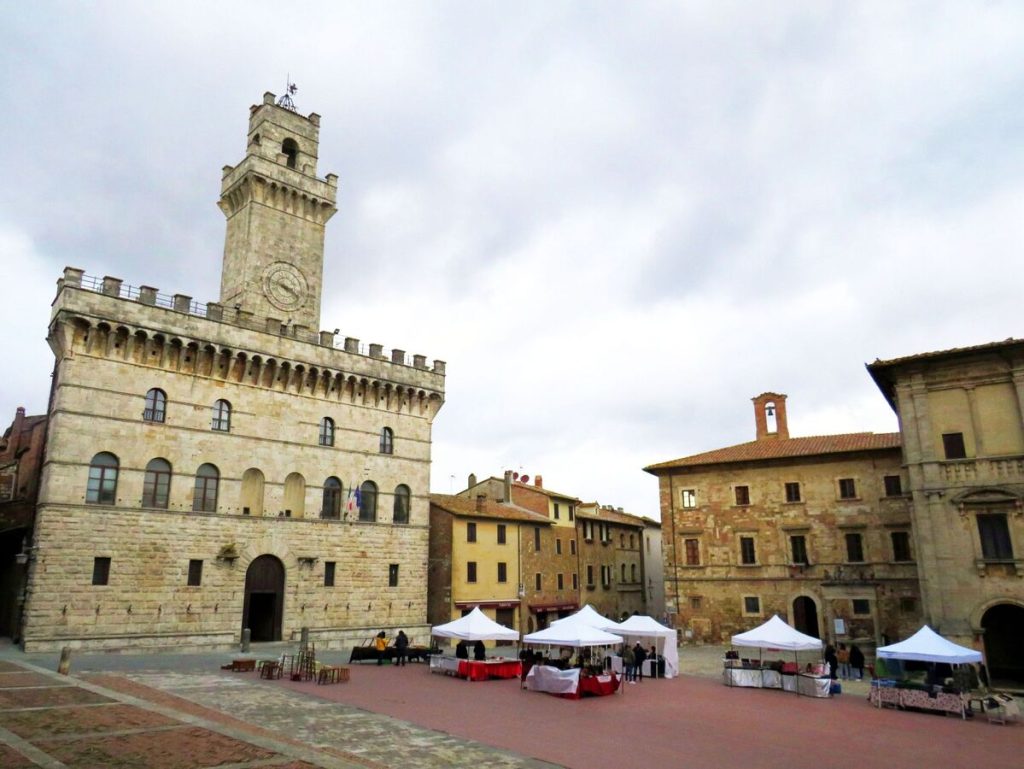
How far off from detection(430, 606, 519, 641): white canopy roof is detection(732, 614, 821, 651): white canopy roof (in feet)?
25.6

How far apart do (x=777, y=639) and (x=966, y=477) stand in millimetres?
9537

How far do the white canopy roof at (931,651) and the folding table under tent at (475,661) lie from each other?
11.7 meters

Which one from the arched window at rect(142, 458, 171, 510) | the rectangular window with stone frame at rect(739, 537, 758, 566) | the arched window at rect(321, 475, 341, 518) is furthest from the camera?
the rectangular window with stone frame at rect(739, 537, 758, 566)

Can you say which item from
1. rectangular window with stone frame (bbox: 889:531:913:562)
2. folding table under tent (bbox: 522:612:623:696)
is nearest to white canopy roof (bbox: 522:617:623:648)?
folding table under tent (bbox: 522:612:623:696)

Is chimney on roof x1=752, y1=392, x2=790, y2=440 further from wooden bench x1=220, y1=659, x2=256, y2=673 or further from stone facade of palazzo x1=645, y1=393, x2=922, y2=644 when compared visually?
wooden bench x1=220, y1=659, x2=256, y2=673

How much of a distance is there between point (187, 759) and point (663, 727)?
9.73 meters

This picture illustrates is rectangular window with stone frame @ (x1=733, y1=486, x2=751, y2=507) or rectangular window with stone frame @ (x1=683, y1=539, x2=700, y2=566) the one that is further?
rectangular window with stone frame @ (x1=683, y1=539, x2=700, y2=566)

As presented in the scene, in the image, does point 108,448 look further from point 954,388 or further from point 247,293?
point 954,388

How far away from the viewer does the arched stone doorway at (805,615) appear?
115 ft

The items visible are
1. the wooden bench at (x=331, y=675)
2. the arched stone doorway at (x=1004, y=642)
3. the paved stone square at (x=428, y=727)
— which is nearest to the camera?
the paved stone square at (x=428, y=727)

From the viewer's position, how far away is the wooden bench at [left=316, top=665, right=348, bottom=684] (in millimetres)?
20438

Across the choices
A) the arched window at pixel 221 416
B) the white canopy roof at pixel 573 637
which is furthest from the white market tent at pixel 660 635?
the arched window at pixel 221 416

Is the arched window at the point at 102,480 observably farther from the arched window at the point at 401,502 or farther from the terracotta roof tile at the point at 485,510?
the terracotta roof tile at the point at 485,510

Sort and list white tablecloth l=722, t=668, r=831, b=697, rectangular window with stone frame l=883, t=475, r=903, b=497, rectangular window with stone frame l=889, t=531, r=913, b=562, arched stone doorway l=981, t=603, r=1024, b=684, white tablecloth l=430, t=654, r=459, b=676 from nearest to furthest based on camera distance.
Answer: white tablecloth l=722, t=668, r=831, b=697, white tablecloth l=430, t=654, r=459, b=676, arched stone doorway l=981, t=603, r=1024, b=684, rectangular window with stone frame l=889, t=531, r=913, b=562, rectangular window with stone frame l=883, t=475, r=903, b=497
